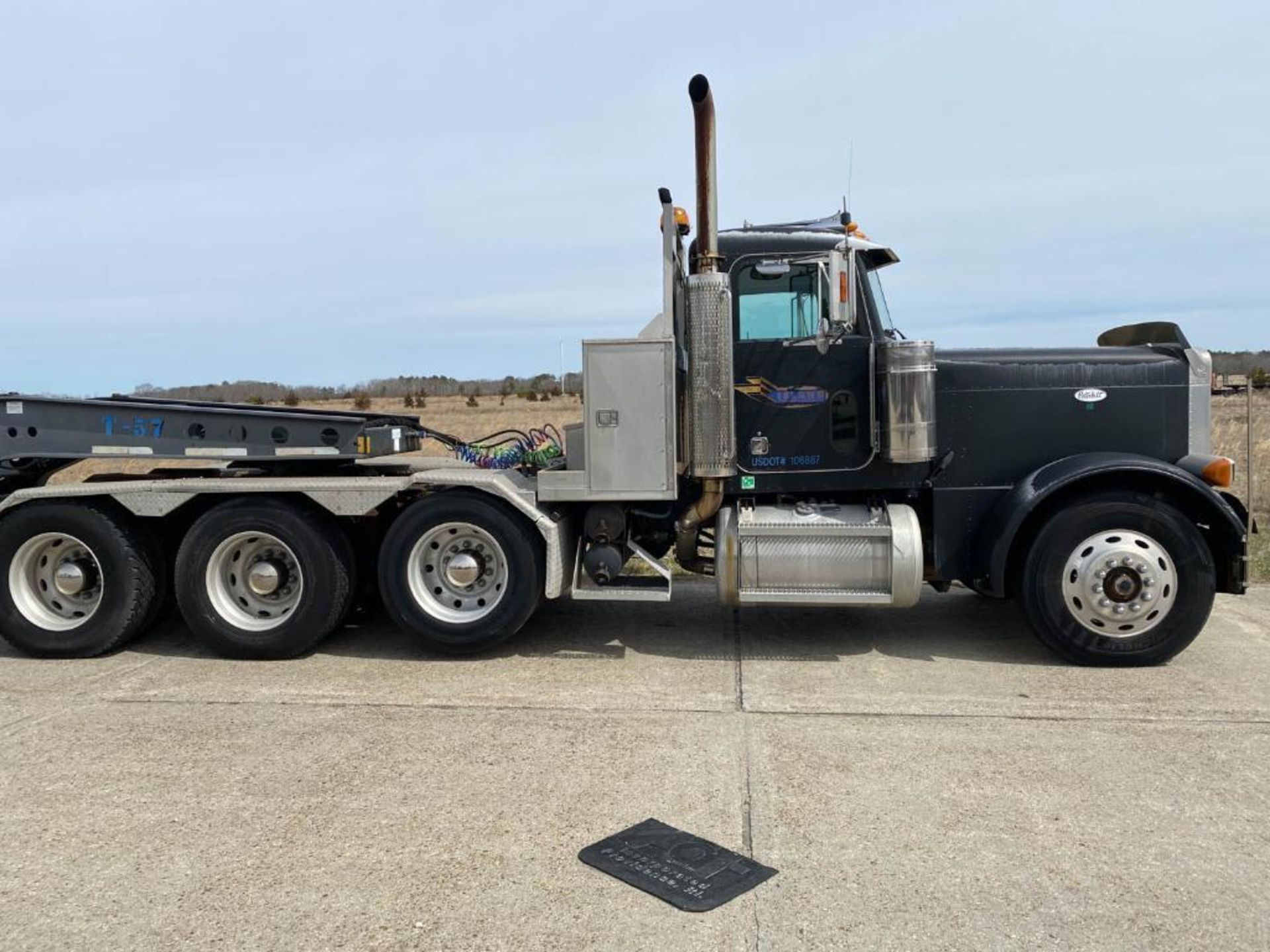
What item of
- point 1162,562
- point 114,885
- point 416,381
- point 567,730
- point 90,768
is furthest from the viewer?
point 416,381

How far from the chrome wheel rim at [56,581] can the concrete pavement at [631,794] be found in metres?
0.34

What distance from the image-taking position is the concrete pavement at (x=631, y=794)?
3.13 meters

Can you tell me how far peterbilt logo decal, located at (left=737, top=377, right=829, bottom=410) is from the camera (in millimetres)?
6301

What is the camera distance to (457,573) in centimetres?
625

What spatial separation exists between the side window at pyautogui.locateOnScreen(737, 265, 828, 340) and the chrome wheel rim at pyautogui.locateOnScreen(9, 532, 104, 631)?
4422 millimetres

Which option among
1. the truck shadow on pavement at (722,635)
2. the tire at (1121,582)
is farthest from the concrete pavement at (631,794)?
the tire at (1121,582)

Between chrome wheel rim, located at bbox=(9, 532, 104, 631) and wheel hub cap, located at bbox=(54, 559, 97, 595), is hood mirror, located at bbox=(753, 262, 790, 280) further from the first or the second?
wheel hub cap, located at bbox=(54, 559, 97, 595)

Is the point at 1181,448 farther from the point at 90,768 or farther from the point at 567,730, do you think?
the point at 90,768

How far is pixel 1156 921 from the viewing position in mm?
3092

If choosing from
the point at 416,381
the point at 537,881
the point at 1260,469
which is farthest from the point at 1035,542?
the point at 416,381

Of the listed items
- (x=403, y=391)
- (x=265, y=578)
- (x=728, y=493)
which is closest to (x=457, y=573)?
(x=265, y=578)

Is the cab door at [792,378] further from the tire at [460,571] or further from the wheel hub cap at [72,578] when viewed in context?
the wheel hub cap at [72,578]

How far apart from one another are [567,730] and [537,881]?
58.1 inches

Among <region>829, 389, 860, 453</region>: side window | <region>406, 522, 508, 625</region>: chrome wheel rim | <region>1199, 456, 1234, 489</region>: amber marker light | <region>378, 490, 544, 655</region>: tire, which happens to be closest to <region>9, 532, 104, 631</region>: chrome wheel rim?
<region>378, 490, 544, 655</region>: tire
